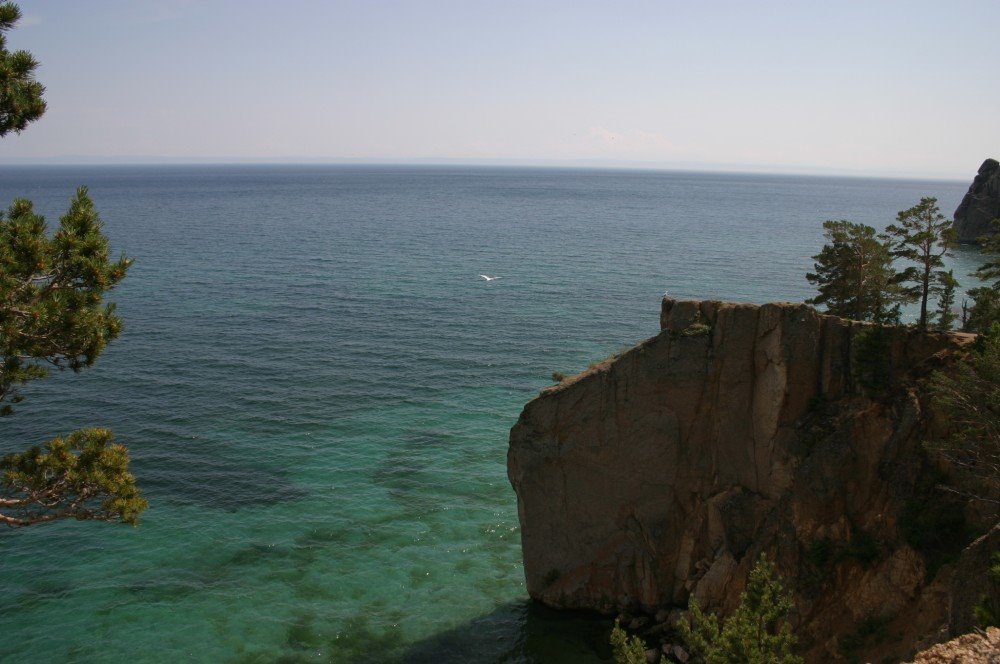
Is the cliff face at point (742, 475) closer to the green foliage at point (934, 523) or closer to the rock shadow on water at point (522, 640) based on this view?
the green foliage at point (934, 523)

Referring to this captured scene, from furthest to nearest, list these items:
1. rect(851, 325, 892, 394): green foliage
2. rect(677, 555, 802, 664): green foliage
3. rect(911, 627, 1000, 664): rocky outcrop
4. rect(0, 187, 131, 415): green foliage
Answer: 1. rect(851, 325, 892, 394): green foliage
2. rect(677, 555, 802, 664): green foliage
3. rect(0, 187, 131, 415): green foliage
4. rect(911, 627, 1000, 664): rocky outcrop

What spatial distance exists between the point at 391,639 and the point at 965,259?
423 ft

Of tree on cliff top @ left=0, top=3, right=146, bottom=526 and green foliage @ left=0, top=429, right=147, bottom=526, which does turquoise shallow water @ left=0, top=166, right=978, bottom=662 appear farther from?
tree on cliff top @ left=0, top=3, right=146, bottom=526

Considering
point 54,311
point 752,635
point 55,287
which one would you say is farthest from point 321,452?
point 752,635

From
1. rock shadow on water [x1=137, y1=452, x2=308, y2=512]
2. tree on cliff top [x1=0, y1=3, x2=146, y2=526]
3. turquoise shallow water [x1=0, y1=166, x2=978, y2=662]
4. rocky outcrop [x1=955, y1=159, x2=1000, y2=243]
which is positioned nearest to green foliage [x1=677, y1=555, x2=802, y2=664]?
turquoise shallow water [x1=0, y1=166, x2=978, y2=662]

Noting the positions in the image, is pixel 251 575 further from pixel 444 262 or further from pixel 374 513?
pixel 444 262

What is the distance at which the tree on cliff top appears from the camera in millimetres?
16891

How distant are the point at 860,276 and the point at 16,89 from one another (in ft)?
125

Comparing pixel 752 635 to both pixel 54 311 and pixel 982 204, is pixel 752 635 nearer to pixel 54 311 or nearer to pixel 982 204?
pixel 54 311

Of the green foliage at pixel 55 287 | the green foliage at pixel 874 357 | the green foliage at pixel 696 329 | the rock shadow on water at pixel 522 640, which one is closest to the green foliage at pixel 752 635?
the green foliage at pixel 874 357

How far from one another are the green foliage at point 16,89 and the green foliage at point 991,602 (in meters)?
26.8

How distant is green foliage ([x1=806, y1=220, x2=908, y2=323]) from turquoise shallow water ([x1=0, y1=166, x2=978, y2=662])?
879 inches

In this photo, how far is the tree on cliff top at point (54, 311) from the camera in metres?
16.9

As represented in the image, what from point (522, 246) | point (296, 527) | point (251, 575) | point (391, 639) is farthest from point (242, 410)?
point (522, 246)
